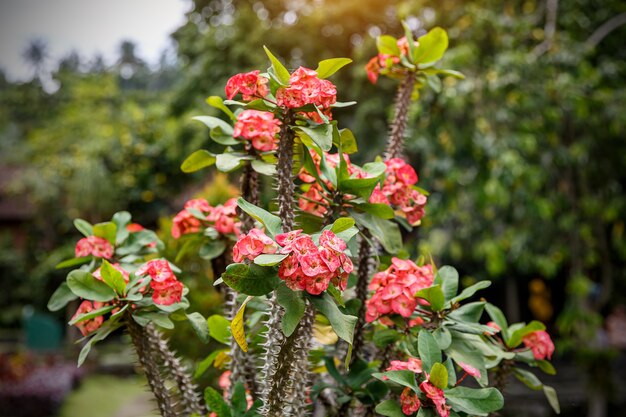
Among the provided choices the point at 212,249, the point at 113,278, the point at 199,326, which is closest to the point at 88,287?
the point at 113,278

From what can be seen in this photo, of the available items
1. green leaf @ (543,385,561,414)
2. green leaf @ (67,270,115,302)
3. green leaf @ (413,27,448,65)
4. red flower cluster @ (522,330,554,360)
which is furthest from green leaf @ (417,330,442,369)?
green leaf @ (413,27,448,65)

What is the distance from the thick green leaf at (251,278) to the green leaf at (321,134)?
0.90 ft

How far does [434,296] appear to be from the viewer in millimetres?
1349

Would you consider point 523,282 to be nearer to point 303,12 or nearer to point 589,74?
point 303,12

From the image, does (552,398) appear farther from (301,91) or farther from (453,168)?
(453,168)

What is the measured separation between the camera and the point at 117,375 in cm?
1049

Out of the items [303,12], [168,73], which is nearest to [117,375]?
[303,12]

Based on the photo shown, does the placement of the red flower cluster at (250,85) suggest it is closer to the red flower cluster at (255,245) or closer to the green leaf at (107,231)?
the red flower cluster at (255,245)

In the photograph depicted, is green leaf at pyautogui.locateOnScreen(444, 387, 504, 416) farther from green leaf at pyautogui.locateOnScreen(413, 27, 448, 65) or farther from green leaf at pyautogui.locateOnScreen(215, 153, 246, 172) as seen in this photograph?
green leaf at pyautogui.locateOnScreen(413, 27, 448, 65)

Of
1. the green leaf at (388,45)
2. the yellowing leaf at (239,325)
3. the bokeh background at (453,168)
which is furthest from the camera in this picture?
the bokeh background at (453,168)

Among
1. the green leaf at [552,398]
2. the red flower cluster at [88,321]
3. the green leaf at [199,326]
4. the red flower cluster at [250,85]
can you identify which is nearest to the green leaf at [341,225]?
the red flower cluster at [250,85]

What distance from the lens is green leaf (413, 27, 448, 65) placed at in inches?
64.5

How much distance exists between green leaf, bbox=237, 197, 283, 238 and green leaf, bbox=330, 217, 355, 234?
0.37 ft

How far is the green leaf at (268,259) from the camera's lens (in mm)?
988
